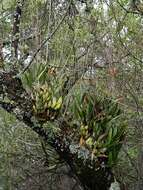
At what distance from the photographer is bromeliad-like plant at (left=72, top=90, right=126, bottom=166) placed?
5.87 meters

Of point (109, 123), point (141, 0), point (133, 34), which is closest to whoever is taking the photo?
point (141, 0)

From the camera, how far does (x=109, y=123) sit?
6.01m

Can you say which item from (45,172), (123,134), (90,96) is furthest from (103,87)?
(45,172)

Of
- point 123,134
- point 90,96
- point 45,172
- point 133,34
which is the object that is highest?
point 133,34

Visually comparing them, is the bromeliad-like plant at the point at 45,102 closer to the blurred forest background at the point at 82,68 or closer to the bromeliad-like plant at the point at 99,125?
the blurred forest background at the point at 82,68

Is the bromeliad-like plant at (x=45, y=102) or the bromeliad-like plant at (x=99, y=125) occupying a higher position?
the bromeliad-like plant at (x=45, y=102)

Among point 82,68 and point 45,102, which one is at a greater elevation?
point 82,68

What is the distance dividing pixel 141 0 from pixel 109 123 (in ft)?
5.01

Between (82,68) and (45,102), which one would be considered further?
(82,68)

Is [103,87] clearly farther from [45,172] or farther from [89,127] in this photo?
[45,172]

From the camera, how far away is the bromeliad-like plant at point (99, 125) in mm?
5867

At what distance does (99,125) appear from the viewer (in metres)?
5.95

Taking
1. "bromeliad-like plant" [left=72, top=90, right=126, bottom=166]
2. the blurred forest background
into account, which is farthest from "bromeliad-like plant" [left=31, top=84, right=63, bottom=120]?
"bromeliad-like plant" [left=72, top=90, right=126, bottom=166]

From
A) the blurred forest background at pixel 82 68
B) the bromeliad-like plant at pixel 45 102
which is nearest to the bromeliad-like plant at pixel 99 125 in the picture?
the blurred forest background at pixel 82 68
